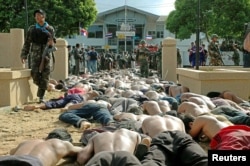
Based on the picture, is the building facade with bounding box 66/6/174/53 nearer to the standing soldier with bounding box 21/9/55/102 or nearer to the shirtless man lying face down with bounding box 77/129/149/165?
the standing soldier with bounding box 21/9/55/102

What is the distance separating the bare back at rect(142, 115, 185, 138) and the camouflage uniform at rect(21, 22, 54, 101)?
436cm

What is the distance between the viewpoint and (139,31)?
2125 inches

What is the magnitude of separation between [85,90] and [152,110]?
3673mm

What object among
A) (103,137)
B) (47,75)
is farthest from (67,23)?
(103,137)

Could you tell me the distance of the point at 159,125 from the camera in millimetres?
4277

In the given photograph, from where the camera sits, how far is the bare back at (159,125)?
4.17 m

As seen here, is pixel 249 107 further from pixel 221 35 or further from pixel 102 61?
pixel 221 35

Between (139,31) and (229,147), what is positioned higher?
(139,31)

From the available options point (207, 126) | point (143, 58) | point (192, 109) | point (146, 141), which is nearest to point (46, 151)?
point (146, 141)

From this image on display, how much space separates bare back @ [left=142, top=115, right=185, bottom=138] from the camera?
417 centimetres

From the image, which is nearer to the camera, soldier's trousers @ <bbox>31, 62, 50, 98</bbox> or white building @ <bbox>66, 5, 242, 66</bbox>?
soldier's trousers @ <bbox>31, 62, 50, 98</bbox>

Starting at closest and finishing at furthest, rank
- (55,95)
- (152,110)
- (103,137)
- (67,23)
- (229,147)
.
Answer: (229,147), (103,137), (152,110), (55,95), (67,23)

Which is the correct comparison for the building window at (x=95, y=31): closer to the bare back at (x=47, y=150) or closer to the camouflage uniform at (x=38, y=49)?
the camouflage uniform at (x=38, y=49)

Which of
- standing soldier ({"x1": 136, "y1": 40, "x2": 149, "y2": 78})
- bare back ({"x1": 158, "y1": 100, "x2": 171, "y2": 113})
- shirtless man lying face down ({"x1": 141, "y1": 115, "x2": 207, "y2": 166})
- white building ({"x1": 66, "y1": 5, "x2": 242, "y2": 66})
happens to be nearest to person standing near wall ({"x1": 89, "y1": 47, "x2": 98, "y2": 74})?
standing soldier ({"x1": 136, "y1": 40, "x2": 149, "y2": 78})
